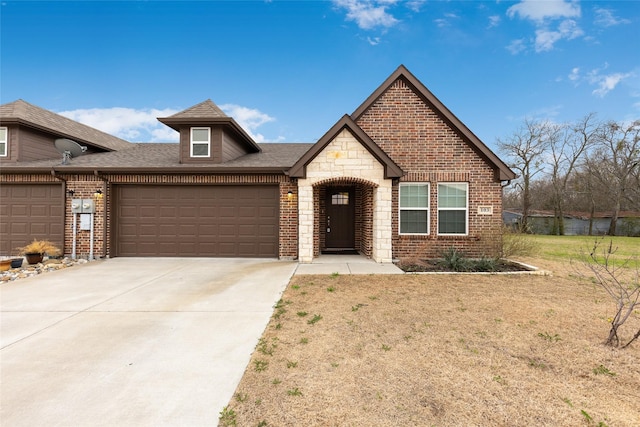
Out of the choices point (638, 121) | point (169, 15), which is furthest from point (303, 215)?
point (638, 121)

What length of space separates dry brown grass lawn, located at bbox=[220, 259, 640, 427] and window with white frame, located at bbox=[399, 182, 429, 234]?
435 cm

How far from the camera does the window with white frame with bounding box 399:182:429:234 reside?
9859mm

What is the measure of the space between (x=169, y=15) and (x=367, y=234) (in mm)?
16634

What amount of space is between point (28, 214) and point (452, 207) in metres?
15.1

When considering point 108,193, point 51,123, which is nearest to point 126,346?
point 108,193

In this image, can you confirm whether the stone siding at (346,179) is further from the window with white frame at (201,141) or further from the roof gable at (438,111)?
the window with white frame at (201,141)

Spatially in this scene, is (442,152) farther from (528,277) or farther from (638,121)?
(638,121)

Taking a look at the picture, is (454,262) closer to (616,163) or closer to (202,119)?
(202,119)

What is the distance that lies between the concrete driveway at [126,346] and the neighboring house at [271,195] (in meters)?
3.11

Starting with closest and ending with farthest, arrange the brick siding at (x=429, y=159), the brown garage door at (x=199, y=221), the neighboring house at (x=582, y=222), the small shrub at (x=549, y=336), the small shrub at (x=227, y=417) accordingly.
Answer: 1. the small shrub at (x=227, y=417)
2. the small shrub at (x=549, y=336)
3. the brick siding at (x=429, y=159)
4. the brown garage door at (x=199, y=221)
5. the neighboring house at (x=582, y=222)

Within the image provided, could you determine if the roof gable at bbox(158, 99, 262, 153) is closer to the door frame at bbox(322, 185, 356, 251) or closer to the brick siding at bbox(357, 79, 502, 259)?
the door frame at bbox(322, 185, 356, 251)

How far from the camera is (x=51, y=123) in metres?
12.1

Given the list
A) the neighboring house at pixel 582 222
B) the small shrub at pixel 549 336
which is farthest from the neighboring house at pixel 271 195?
the neighboring house at pixel 582 222

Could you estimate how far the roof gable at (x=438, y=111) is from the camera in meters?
9.55
